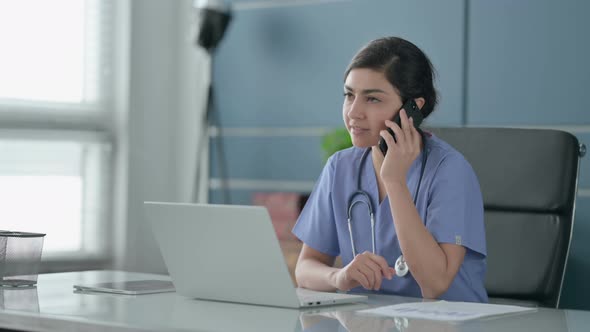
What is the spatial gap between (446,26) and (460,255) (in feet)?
6.22

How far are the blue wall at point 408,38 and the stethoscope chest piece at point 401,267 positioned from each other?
120 cm

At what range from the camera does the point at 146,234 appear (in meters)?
4.48

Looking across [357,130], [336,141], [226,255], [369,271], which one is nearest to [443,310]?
[369,271]

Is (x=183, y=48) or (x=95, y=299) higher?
(x=183, y=48)

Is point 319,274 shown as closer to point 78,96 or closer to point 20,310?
point 20,310

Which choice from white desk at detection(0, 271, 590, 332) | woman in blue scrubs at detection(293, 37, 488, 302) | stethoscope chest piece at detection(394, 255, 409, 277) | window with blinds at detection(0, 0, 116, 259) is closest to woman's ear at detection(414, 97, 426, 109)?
woman in blue scrubs at detection(293, 37, 488, 302)

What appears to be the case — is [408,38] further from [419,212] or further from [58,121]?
[419,212]

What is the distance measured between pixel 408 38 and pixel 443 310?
240cm

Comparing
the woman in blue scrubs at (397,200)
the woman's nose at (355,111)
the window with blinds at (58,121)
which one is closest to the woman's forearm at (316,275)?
the woman in blue scrubs at (397,200)

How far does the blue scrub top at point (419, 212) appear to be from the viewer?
201 centimetres

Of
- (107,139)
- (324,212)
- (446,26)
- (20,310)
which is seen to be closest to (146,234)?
(107,139)

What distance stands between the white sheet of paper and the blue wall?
1491mm

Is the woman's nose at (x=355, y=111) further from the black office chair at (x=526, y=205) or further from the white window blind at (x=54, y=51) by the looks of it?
the white window blind at (x=54, y=51)

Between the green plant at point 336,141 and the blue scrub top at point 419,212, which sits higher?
the green plant at point 336,141
